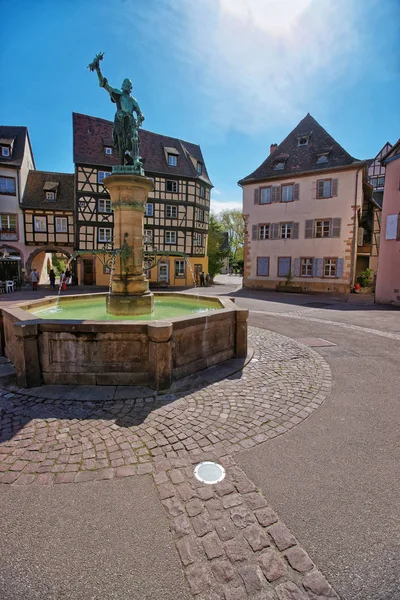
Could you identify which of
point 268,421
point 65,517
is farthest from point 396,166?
point 65,517

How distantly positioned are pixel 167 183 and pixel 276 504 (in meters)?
30.1

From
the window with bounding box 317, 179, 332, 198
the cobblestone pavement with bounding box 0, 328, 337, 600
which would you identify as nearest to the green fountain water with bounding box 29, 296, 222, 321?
the cobblestone pavement with bounding box 0, 328, 337, 600

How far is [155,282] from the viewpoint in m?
29.5

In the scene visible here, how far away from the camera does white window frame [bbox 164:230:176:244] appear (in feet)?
99.0

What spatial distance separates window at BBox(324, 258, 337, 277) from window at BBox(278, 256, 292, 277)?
2.79 m

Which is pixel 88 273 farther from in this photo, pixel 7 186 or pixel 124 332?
pixel 124 332

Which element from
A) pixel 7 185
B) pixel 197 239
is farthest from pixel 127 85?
pixel 7 185

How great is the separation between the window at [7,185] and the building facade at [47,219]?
117 centimetres

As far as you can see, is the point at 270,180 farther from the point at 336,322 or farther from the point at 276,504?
the point at 276,504

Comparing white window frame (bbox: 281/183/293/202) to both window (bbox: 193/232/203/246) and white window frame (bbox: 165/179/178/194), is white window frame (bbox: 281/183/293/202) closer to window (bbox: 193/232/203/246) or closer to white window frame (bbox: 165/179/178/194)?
window (bbox: 193/232/203/246)

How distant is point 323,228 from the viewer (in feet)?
80.1

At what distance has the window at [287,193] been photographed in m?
A: 25.7

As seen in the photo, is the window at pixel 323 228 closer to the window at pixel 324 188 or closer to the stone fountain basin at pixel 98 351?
the window at pixel 324 188

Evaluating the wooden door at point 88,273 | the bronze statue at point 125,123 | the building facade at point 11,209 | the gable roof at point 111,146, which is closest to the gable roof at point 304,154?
the gable roof at point 111,146
